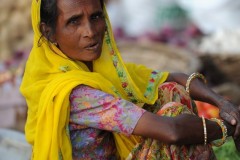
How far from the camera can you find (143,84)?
304 centimetres

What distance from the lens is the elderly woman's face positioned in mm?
2551

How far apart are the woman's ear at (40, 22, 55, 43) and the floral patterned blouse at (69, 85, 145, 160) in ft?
1.05

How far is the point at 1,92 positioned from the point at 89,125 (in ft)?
11.8

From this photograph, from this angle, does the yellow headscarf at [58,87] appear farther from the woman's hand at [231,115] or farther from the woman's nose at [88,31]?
the woman's hand at [231,115]

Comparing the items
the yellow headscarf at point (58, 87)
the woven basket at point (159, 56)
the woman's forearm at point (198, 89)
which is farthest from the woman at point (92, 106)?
the woven basket at point (159, 56)

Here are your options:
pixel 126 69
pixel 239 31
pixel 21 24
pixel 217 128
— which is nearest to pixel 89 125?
pixel 126 69

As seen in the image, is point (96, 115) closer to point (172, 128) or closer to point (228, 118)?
point (172, 128)

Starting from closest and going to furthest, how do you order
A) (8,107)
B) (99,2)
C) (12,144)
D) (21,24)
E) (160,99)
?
(99,2)
(160,99)
(12,144)
(8,107)
(21,24)

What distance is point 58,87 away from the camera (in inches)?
97.6

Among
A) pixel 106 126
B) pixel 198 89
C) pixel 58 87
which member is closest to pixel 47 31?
pixel 58 87

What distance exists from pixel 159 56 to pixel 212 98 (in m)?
2.93

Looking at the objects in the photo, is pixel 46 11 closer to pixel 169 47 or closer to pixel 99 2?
pixel 99 2

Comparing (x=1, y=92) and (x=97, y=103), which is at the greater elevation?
(x=97, y=103)

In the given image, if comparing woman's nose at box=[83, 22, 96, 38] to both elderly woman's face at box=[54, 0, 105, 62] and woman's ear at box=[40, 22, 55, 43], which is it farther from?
woman's ear at box=[40, 22, 55, 43]
